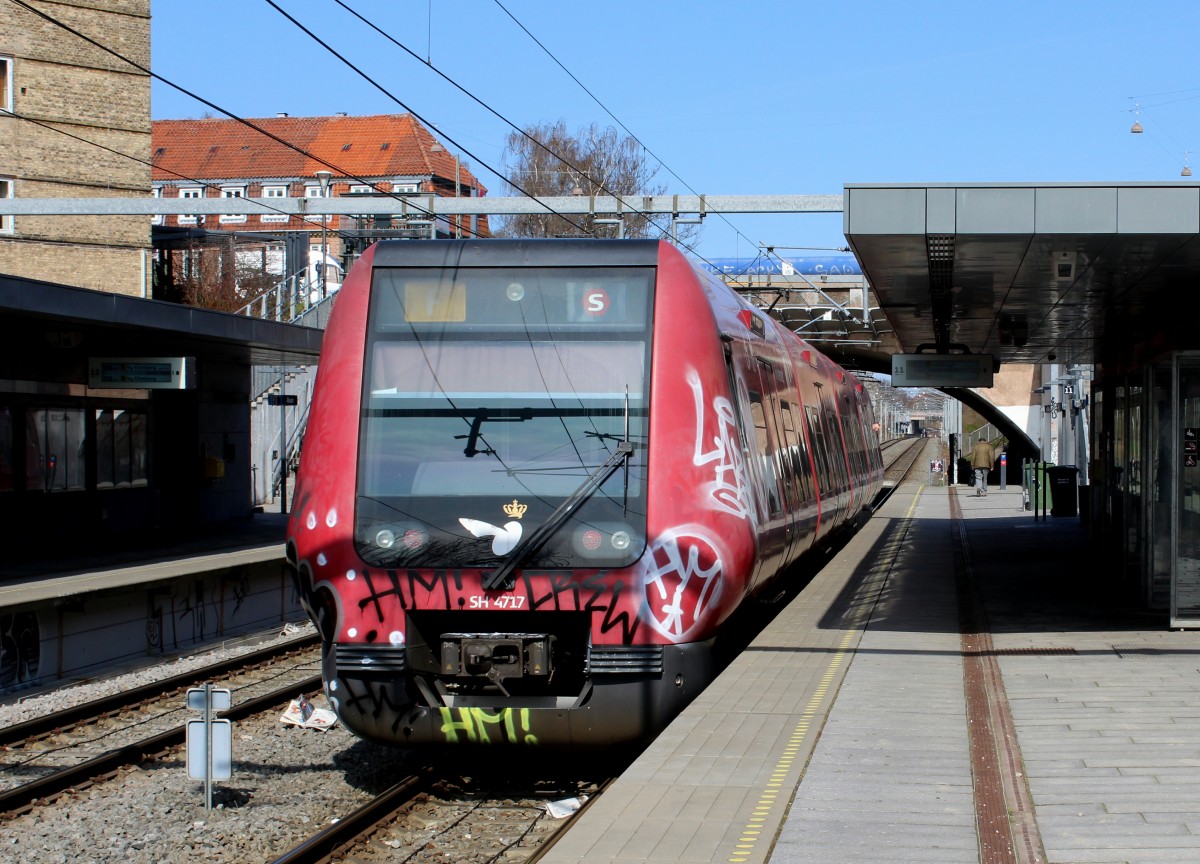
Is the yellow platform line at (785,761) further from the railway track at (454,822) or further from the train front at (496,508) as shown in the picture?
the railway track at (454,822)

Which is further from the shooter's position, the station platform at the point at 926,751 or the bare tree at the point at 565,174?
the bare tree at the point at 565,174

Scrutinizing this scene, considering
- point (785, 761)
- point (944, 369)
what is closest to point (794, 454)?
point (944, 369)

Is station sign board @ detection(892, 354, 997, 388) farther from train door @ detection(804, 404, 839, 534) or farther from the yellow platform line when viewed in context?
the yellow platform line

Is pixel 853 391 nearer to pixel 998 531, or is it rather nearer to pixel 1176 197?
pixel 998 531

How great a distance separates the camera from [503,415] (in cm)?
768

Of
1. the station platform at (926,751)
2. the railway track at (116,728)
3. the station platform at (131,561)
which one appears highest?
the station platform at (926,751)

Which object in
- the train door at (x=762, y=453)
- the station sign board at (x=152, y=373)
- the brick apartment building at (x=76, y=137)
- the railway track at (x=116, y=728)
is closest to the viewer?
the railway track at (x=116, y=728)

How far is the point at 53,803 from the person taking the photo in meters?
7.75

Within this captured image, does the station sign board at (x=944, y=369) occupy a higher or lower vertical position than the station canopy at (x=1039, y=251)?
lower

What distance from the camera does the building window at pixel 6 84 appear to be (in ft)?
114

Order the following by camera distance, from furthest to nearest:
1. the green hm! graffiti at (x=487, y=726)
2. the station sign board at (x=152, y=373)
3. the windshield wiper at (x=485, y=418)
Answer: the station sign board at (x=152, y=373) < the windshield wiper at (x=485, y=418) < the green hm! graffiti at (x=487, y=726)

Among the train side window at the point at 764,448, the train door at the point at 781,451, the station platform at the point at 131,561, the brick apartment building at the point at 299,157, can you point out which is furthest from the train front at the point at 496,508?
the brick apartment building at the point at 299,157

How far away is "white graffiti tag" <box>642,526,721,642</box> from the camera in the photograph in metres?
7.28

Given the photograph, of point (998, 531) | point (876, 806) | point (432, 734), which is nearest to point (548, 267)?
point (432, 734)
